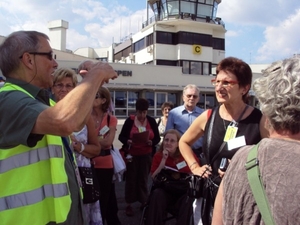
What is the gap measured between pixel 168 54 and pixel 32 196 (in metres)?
33.7

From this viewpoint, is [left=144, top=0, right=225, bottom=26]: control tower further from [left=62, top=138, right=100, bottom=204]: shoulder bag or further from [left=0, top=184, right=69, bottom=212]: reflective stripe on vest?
[left=0, top=184, right=69, bottom=212]: reflective stripe on vest

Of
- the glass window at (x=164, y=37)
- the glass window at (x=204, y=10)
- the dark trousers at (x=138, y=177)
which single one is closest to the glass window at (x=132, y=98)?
the glass window at (x=164, y=37)

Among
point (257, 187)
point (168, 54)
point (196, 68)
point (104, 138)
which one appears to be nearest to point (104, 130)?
point (104, 138)

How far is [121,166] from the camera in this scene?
4102mm

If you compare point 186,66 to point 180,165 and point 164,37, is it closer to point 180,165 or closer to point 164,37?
point 164,37

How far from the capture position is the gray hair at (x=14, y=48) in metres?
1.81

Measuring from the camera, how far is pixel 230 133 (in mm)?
2793

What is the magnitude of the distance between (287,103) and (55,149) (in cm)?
121

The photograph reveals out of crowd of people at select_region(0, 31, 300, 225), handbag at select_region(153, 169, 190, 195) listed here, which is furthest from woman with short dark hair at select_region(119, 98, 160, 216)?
crowd of people at select_region(0, 31, 300, 225)

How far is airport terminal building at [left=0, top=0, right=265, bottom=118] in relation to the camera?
29.6 metres

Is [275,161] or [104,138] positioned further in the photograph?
[104,138]

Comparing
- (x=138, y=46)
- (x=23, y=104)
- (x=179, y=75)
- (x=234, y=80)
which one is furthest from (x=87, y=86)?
(x=138, y=46)

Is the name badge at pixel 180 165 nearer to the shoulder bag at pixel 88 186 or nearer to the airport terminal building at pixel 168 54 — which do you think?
the shoulder bag at pixel 88 186

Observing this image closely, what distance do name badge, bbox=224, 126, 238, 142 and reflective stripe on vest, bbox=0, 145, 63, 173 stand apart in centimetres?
155
